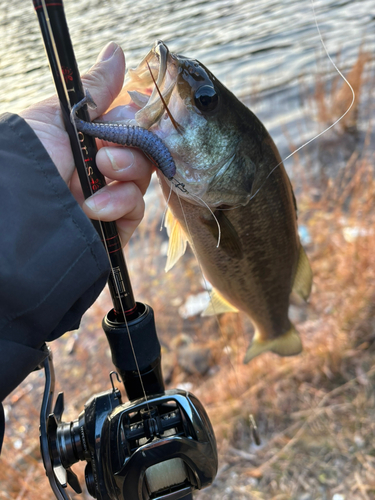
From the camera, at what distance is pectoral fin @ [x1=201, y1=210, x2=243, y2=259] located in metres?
1.60

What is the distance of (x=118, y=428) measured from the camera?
116 centimetres

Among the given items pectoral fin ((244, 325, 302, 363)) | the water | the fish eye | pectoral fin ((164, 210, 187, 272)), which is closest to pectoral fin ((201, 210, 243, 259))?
pectoral fin ((164, 210, 187, 272))

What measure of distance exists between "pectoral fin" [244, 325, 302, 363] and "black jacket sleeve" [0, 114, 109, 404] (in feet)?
4.52

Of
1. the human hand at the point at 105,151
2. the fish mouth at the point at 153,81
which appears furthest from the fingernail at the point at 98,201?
the fish mouth at the point at 153,81

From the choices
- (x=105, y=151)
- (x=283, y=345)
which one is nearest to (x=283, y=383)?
(x=283, y=345)

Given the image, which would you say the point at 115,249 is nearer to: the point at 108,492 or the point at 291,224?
the point at 108,492

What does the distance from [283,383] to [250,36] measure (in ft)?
19.1

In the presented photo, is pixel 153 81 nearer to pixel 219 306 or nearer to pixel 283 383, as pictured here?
pixel 219 306

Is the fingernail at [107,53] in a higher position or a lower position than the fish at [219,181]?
higher

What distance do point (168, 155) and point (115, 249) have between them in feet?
1.12

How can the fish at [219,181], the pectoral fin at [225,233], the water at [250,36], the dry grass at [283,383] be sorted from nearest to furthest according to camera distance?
the fish at [219,181], the pectoral fin at [225,233], the dry grass at [283,383], the water at [250,36]

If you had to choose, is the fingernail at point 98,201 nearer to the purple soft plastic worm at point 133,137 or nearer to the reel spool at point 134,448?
the purple soft plastic worm at point 133,137

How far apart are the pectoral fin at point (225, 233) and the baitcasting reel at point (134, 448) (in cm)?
65

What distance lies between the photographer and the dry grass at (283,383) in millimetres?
2494
